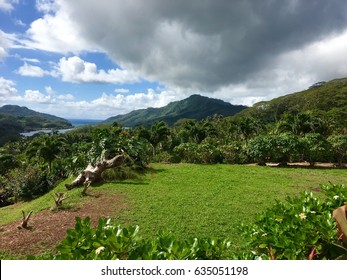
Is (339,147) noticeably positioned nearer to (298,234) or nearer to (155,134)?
(298,234)

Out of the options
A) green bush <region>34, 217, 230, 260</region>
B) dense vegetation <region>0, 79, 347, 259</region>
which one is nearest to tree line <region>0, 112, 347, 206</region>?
dense vegetation <region>0, 79, 347, 259</region>

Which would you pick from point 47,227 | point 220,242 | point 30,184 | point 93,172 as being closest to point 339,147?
point 93,172

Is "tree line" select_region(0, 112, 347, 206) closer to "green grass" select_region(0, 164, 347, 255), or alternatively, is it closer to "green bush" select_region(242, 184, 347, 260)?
"green grass" select_region(0, 164, 347, 255)

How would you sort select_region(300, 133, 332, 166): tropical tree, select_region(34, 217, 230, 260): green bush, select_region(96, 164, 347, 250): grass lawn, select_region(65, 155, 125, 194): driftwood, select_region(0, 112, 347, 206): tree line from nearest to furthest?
select_region(34, 217, 230, 260): green bush
select_region(96, 164, 347, 250): grass lawn
select_region(65, 155, 125, 194): driftwood
select_region(0, 112, 347, 206): tree line
select_region(300, 133, 332, 166): tropical tree

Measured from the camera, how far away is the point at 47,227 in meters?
7.91

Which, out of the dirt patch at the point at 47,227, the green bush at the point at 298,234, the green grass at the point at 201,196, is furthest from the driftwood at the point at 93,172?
the green bush at the point at 298,234

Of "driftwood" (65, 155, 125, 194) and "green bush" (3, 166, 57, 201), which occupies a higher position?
"driftwood" (65, 155, 125, 194)

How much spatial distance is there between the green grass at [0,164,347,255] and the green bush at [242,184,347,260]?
2.04m

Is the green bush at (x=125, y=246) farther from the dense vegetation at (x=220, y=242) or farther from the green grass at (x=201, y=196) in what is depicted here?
the green grass at (x=201, y=196)

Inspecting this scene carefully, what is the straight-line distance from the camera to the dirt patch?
6.67 metres

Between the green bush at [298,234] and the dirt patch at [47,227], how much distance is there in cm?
570

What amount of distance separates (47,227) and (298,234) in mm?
7551

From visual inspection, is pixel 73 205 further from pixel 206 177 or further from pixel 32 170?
pixel 32 170

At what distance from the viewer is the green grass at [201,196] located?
7.94 metres
